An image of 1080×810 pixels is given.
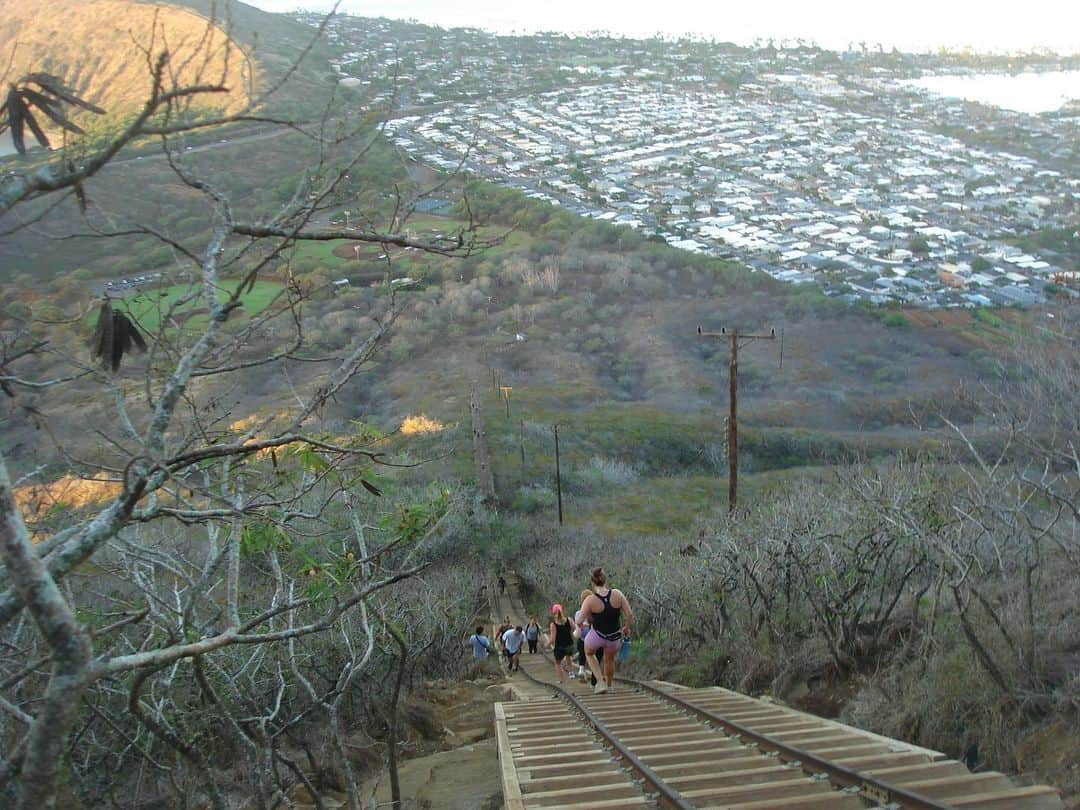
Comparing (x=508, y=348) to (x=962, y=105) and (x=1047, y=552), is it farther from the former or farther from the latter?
(x=962, y=105)

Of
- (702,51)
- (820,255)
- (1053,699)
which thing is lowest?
(820,255)

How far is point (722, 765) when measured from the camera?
22.4 ft

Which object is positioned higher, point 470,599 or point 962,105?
point 962,105

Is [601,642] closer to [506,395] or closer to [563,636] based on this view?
[563,636]

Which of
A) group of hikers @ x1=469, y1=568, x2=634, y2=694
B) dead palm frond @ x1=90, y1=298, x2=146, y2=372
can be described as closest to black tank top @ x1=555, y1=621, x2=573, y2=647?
group of hikers @ x1=469, y1=568, x2=634, y2=694

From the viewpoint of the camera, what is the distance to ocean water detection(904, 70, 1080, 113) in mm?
123812

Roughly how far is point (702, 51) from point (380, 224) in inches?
8203

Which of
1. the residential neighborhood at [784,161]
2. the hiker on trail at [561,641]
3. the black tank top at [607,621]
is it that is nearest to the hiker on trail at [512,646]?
the hiker on trail at [561,641]

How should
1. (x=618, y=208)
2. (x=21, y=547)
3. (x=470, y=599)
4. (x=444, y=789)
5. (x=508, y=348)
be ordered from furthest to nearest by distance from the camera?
(x=618, y=208)
(x=508, y=348)
(x=470, y=599)
(x=444, y=789)
(x=21, y=547)

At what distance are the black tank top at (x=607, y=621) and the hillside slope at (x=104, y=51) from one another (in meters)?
6.51

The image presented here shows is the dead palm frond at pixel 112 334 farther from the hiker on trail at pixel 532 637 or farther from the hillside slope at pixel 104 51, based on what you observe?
the hiker on trail at pixel 532 637

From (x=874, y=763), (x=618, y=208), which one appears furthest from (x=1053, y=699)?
(x=618, y=208)

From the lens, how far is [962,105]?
135375 mm

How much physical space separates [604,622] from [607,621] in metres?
0.04
